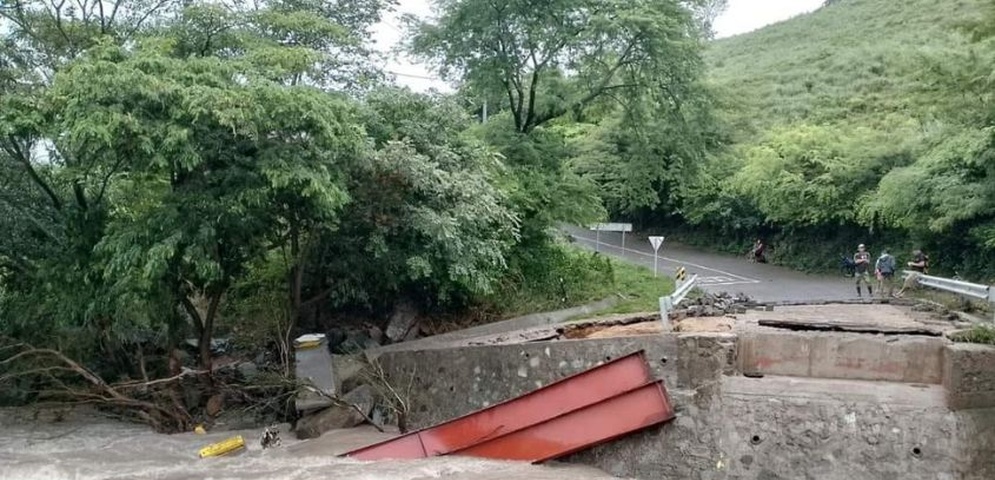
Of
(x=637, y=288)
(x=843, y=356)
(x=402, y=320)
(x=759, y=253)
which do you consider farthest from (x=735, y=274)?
(x=843, y=356)

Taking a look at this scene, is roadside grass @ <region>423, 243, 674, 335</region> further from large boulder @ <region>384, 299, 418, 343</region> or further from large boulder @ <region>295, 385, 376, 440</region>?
large boulder @ <region>295, 385, 376, 440</region>

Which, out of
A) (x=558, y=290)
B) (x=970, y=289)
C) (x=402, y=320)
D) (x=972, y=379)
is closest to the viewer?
(x=972, y=379)

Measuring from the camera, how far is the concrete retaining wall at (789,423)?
298 inches

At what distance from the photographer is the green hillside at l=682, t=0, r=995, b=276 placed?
18.0 m

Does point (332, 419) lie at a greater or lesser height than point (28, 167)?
lesser

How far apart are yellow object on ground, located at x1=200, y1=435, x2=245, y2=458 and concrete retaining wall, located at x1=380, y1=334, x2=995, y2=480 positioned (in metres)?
4.96

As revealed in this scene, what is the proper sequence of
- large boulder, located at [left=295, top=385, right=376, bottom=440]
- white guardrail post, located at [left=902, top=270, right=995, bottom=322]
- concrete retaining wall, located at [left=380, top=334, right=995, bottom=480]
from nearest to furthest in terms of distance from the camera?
1. concrete retaining wall, located at [left=380, top=334, right=995, bottom=480]
2. white guardrail post, located at [left=902, top=270, right=995, bottom=322]
3. large boulder, located at [left=295, top=385, right=376, bottom=440]

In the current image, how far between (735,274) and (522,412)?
15802mm

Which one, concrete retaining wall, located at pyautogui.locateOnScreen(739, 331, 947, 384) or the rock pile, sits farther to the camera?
the rock pile

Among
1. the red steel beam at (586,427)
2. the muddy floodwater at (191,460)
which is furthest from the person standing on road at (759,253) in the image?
the red steel beam at (586,427)

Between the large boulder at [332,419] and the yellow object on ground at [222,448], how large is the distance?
3.28 ft

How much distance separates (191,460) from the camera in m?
10.6

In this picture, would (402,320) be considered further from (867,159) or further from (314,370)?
(867,159)

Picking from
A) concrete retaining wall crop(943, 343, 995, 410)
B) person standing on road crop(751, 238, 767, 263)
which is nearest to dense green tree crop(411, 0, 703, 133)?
person standing on road crop(751, 238, 767, 263)
